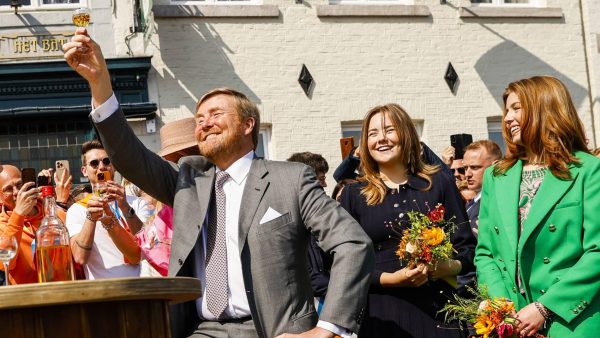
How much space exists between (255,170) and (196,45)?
10.4 metres

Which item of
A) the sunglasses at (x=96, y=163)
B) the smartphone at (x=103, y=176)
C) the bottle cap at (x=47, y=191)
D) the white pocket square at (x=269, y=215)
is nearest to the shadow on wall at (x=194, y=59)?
the sunglasses at (x=96, y=163)

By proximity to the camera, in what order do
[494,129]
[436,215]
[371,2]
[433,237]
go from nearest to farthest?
1. [433,237]
2. [436,215]
3. [371,2]
4. [494,129]

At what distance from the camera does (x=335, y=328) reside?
4840mm

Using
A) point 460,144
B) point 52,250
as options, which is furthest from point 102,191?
point 460,144

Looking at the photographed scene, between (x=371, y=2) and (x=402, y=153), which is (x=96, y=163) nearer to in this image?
(x=402, y=153)

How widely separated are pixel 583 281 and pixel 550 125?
2.64ft

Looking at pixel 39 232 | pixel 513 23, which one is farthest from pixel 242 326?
pixel 513 23

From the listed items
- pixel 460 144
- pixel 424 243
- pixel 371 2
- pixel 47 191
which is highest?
pixel 371 2

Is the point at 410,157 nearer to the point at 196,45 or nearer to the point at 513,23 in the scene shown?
the point at 196,45

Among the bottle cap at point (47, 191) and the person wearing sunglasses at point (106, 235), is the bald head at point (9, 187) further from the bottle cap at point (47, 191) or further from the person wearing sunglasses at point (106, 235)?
the bottle cap at point (47, 191)

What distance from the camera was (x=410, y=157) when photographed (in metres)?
6.57

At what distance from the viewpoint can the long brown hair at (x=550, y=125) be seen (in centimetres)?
544

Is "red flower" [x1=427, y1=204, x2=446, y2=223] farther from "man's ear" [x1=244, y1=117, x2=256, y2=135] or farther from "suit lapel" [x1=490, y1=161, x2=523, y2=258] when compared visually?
"man's ear" [x1=244, y1=117, x2=256, y2=135]

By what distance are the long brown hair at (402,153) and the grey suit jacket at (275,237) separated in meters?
1.24
